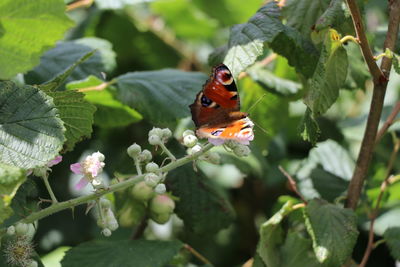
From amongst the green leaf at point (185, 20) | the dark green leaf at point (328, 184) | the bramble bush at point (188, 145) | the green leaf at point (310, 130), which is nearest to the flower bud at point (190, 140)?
the bramble bush at point (188, 145)

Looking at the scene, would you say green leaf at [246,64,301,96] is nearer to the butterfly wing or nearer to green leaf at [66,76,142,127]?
green leaf at [66,76,142,127]

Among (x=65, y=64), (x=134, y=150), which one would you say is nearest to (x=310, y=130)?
(x=134, y=150)

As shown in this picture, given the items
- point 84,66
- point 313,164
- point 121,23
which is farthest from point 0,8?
point 121,23

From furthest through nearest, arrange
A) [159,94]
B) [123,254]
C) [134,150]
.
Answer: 1. [159,94]
2. [123,254]
3. [134,150]

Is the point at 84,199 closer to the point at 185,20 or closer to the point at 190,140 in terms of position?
the point at 190,140

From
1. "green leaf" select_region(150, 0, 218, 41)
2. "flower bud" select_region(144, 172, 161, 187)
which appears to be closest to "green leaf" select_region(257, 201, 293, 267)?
"flower bud" select_region(144, 172, 161, 187)

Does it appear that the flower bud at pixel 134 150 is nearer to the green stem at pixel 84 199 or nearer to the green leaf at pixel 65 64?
the green stem at pixel 84 199
